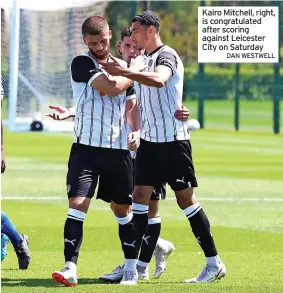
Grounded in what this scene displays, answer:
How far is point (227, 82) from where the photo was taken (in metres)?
54.3

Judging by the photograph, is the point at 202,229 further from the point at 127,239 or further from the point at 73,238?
the point at 73,238

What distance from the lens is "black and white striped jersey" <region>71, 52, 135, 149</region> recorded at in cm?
948

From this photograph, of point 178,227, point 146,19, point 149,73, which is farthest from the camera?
point 178,227

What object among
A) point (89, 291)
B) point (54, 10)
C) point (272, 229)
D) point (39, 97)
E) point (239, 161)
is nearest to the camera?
point (89, 291)

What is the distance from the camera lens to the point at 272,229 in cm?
1398

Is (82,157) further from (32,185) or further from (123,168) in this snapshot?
(32,185)

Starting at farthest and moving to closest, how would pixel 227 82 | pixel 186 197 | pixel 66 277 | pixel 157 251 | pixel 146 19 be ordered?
pixel 227 82
pixel 157 251
pixel 186 197
pixel 146 19
pixel 66 277

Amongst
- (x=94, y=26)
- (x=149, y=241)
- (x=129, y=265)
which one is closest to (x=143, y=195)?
(x=149, y=241)

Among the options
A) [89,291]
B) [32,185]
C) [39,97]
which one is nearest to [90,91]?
[89,291]

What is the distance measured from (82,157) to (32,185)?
10652mm

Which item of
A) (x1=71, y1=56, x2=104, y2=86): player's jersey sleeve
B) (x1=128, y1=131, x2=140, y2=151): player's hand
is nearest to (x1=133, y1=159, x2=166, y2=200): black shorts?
(x1=128, y1=131, x2=140, y2=151): player's hand

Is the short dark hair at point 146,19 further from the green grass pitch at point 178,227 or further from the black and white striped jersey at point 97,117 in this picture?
the green grass pitch at point 178,227

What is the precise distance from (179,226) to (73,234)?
529cm

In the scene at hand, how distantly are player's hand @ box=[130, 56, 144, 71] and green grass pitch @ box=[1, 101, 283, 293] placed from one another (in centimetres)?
166
